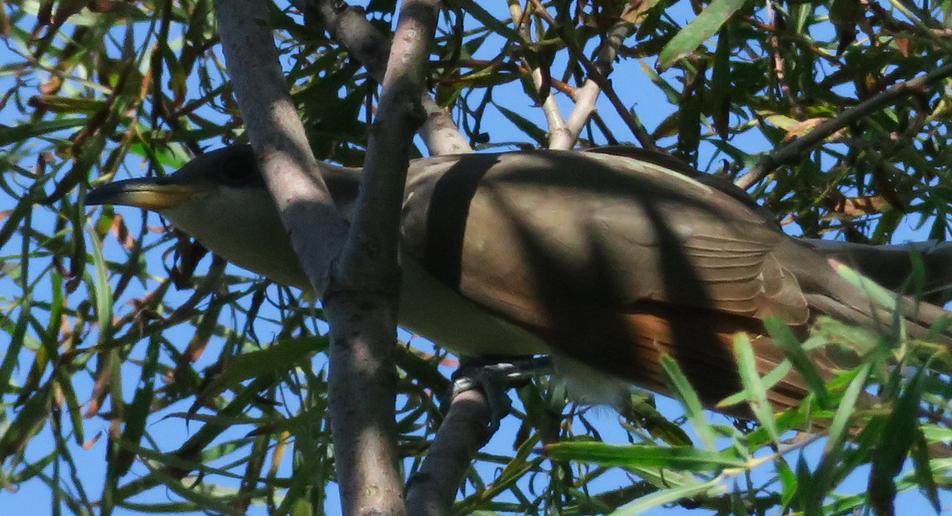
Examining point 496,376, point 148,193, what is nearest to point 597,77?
point 496,376

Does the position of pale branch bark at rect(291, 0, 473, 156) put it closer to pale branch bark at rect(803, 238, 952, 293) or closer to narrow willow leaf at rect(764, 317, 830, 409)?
pale branch bark at rect(803, 238, 952, 293)

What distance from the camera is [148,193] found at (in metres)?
2.16

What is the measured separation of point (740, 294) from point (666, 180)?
0.34m

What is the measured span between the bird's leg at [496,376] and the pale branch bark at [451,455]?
0.06ft

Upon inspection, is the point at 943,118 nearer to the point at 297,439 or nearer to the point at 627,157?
the point at 627,157

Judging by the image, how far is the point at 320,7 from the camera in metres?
2.07

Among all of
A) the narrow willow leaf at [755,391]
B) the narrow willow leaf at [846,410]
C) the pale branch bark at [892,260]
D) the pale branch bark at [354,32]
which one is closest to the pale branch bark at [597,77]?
the pale branch bark at [354,32]

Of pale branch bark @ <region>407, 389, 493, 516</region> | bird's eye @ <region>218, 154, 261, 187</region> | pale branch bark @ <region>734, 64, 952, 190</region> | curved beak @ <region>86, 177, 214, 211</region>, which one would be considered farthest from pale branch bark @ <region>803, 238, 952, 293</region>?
curved beak @ <region>86, 177, 214, 211</region>

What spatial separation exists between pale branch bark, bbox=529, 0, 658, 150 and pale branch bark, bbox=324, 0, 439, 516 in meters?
0.57

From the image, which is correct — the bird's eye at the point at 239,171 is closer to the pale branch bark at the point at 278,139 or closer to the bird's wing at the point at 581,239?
the bird's wing at the point at 581,239

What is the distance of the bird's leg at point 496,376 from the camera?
2.02m

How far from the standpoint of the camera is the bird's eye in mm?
2299

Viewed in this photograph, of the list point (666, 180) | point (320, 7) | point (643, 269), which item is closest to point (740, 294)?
point (643, 269)

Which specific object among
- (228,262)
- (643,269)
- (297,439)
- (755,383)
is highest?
(228,262)
